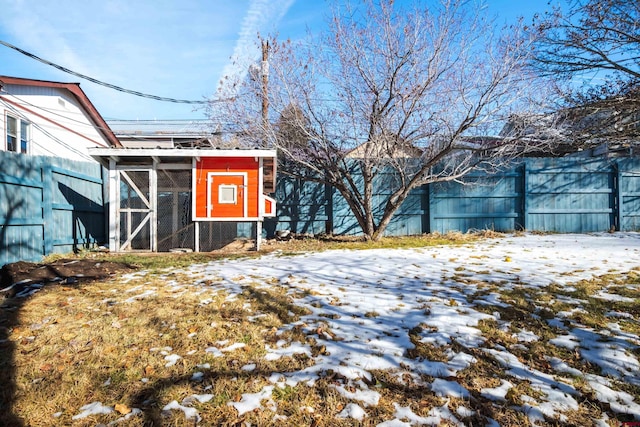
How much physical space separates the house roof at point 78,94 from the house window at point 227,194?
6400 millimetres

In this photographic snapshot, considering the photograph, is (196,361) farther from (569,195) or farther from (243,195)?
(569,195)

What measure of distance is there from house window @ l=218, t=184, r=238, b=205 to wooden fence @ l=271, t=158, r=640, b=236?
223 cm

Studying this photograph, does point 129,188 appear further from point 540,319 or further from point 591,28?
point 591,28

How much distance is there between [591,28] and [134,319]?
859cm

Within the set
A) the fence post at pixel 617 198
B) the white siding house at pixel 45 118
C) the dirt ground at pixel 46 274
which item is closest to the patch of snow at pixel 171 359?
the dirt ground at pixel 46 274

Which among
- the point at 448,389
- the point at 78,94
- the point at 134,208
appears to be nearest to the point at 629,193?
the point at 448,389

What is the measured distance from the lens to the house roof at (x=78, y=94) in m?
9.77

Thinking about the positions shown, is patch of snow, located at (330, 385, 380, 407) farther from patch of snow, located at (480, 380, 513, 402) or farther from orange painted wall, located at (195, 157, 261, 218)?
orange painted wall, located at (195, 157, 261, 218)

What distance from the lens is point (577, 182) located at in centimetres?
1037

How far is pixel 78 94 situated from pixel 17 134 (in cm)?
310

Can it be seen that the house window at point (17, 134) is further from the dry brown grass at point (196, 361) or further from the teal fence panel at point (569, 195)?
the teal fence panel at point (569, 195)

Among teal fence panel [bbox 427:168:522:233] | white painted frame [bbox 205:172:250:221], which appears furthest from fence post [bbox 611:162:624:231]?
white painted frame [bbox 205:172:250:221]

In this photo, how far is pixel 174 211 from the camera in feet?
29.1

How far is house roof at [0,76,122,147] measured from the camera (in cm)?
977
